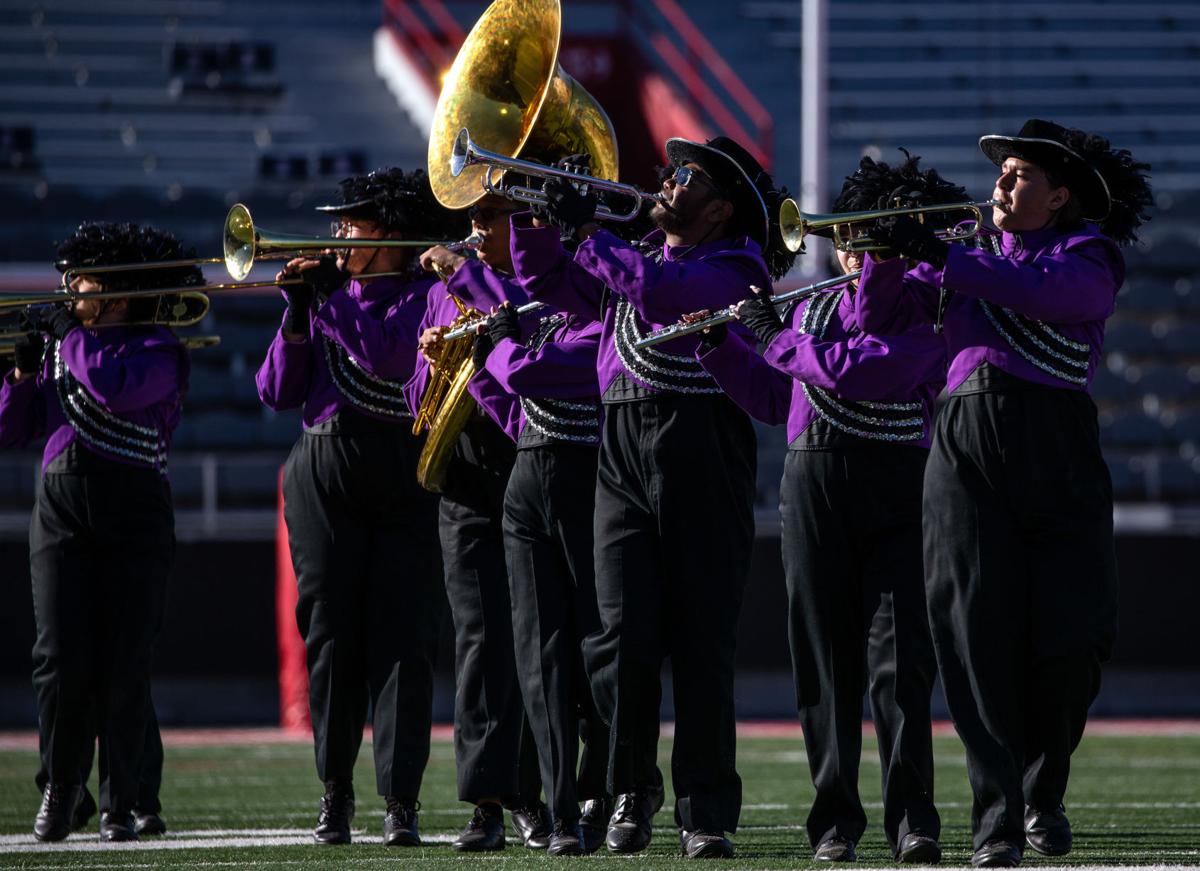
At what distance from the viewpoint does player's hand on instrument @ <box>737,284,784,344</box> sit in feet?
16.6

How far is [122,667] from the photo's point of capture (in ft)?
20.7

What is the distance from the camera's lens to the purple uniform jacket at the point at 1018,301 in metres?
4.69

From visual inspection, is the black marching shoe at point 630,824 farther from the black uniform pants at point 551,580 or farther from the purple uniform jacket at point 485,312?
the purple uniform jacket at point 485,312

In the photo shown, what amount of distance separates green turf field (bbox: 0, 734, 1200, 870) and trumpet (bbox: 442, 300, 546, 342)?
1.44 m

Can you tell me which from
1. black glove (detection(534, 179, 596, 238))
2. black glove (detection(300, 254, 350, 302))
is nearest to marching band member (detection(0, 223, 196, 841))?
black glove (detection(300, 254, 350, 302))

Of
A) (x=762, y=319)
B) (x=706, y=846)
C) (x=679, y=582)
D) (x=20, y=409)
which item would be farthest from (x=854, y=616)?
(x=20, y=409)

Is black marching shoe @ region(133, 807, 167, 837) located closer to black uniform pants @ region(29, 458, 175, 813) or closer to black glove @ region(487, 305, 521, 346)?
black uniform pants @ region(29, 458, 175, 813)

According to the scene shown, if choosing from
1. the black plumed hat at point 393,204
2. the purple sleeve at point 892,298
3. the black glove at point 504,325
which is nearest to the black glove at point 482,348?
the black glove at point 504,325

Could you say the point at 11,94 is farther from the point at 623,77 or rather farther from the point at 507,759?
the point at 507,759

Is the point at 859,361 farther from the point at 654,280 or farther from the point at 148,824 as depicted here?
the point at 148,824

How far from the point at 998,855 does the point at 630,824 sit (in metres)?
1.01

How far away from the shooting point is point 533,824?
5.85 meters

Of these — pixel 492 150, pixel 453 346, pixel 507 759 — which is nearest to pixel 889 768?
pixel 507 759

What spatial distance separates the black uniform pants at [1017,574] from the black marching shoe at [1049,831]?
20 cm
